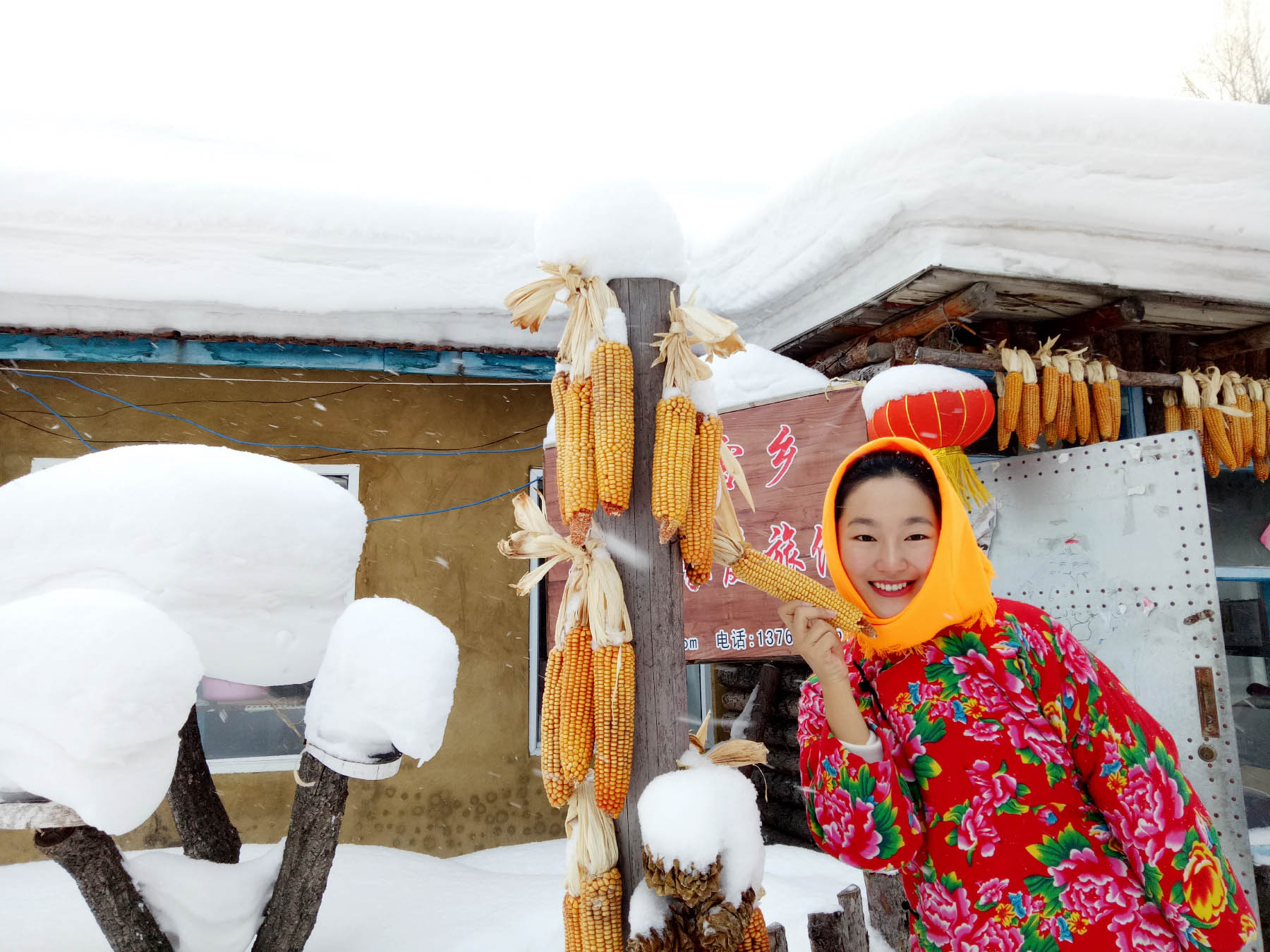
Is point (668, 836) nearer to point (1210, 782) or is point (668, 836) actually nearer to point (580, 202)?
point (580, 202)

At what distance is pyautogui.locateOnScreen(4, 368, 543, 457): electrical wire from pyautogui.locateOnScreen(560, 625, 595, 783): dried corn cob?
401 cm

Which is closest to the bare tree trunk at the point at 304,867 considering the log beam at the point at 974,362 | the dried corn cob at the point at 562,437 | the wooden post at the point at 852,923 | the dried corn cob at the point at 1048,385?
the dried corn cob at the point at 562,437

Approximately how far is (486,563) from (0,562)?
373cm

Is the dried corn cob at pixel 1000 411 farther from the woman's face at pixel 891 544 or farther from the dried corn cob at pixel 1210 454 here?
the woman's face at pixel 891 544

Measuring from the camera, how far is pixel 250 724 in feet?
17.2

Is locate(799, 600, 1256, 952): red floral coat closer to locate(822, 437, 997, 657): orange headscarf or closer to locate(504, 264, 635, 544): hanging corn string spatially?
locate(822, 437, 997, 657): orange headscarf

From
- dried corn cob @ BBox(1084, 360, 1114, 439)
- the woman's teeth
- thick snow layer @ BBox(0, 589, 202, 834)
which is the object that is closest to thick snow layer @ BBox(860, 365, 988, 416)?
dried corn cob @ BBox(1084, 360, 1114, 439)

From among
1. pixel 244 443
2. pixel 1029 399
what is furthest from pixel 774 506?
pixel 244 443

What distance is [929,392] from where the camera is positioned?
3246 mm

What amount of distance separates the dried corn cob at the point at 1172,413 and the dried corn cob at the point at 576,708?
4191 millimetres

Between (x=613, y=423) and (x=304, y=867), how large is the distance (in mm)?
1740

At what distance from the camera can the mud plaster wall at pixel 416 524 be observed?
5.14 metres

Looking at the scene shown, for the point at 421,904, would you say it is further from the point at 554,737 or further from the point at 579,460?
the point at 579,460

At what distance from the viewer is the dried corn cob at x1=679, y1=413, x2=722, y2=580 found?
5.90ft
